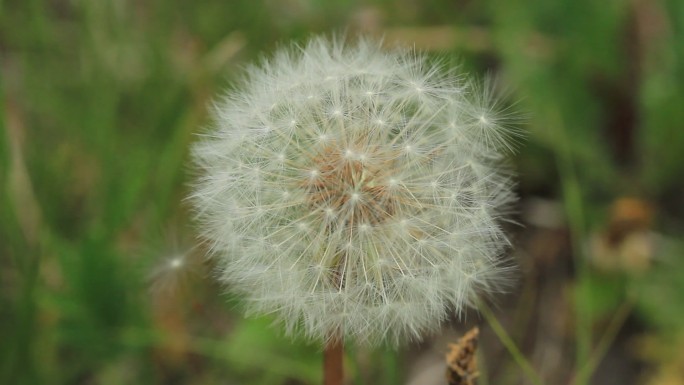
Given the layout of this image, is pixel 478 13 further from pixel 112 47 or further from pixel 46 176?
pixel 46 176

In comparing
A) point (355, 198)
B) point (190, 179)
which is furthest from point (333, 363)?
point (190, 179)

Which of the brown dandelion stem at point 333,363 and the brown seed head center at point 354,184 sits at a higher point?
the brown seed head center at point 354,184

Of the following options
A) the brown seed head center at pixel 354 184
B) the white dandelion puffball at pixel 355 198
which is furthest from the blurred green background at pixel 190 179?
the brown seed head center at pixel 354 184

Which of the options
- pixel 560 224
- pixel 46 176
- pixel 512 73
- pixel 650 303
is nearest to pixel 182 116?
pixel 46 176

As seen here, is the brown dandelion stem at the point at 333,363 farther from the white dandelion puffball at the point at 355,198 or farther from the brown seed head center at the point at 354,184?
the brown seed head center at the point at 354,184

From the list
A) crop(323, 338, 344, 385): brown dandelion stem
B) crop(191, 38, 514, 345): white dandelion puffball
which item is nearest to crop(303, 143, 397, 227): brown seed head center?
crop(191, 38, 514, 345): white dandelion puffball

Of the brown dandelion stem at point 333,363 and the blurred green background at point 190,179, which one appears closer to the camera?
the brown dandelion stem at point 333,363
